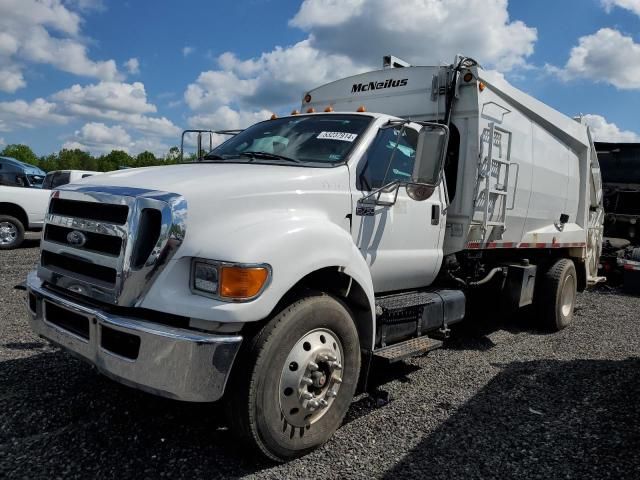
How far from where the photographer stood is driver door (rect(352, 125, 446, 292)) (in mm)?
3818

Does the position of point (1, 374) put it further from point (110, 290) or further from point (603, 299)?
point (603, 299)

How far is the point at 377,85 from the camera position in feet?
18.7

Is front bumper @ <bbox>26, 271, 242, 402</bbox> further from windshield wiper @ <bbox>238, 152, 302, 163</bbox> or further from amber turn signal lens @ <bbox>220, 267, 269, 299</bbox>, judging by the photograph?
windshield wiper @ <bbox>238, 152, 302, 163</bbox>

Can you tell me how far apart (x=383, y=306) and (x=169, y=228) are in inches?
75.1

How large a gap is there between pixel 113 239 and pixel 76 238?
0.40m

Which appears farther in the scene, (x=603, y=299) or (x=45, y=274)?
(x=603, y=299)

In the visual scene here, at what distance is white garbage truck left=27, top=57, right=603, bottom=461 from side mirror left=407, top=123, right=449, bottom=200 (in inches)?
0.5

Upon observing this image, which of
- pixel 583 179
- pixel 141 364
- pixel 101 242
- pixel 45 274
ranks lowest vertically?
pixel 141 364

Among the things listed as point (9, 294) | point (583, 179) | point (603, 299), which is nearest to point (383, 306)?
point (583, 179)

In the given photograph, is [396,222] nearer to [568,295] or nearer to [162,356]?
[162,356]

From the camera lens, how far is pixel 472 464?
319cm

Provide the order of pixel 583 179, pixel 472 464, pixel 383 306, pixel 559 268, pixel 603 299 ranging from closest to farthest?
1. pixel 472 464
2. pixel 383 306
3. pixel 559 268
4. pixel 583 179
5. pixel 603 299

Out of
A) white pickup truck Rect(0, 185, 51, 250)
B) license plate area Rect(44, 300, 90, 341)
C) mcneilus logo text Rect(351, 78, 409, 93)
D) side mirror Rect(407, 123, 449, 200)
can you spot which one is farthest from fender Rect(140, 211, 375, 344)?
white pickup truck Rect(0, 185, 51, 250)

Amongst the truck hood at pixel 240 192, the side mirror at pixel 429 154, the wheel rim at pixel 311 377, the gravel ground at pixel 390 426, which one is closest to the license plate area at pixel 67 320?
the gravel ground at pixel 390 426
